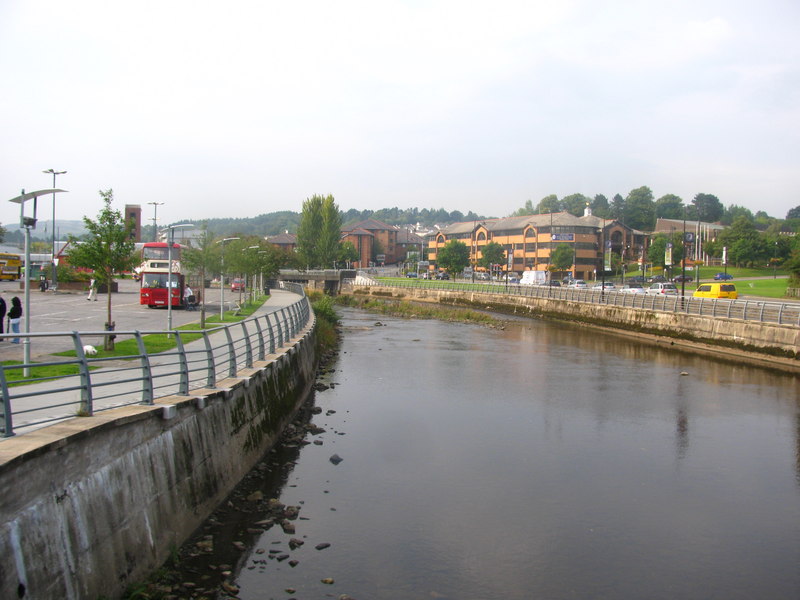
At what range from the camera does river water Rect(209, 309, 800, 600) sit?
10.6m

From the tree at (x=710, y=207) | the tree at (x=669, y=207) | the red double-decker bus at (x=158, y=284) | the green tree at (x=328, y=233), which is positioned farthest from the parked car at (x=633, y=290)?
the tree at (x=710, y=207)

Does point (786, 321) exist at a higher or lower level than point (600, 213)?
lower

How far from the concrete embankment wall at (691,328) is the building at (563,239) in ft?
156

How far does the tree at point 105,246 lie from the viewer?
22.1 meters

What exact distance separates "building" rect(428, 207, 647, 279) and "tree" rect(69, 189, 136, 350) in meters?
87.5

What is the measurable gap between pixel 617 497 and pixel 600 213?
181173mm

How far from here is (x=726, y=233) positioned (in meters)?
112

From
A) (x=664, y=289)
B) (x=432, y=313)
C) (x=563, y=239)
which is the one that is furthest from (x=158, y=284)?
(x=563, y=239)

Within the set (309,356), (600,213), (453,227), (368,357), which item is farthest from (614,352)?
(600,213)

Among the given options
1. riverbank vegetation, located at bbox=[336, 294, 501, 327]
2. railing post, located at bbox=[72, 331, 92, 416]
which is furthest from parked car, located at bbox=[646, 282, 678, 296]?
railing post, located at bbox=[72, 331, 92, 416]

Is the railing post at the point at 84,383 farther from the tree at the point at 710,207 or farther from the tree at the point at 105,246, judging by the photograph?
the tree at the point at 710,207

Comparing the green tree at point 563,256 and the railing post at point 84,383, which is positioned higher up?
the green tree at point 563,256

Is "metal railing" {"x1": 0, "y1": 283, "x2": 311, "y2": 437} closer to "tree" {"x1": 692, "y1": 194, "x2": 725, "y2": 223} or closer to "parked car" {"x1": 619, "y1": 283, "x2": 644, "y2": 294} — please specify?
"parked car" {"x1": 619, "y1": 283, "x2": 644, "y2": 294}

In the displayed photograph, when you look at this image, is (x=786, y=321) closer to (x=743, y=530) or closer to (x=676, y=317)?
(x=676, y=317)
